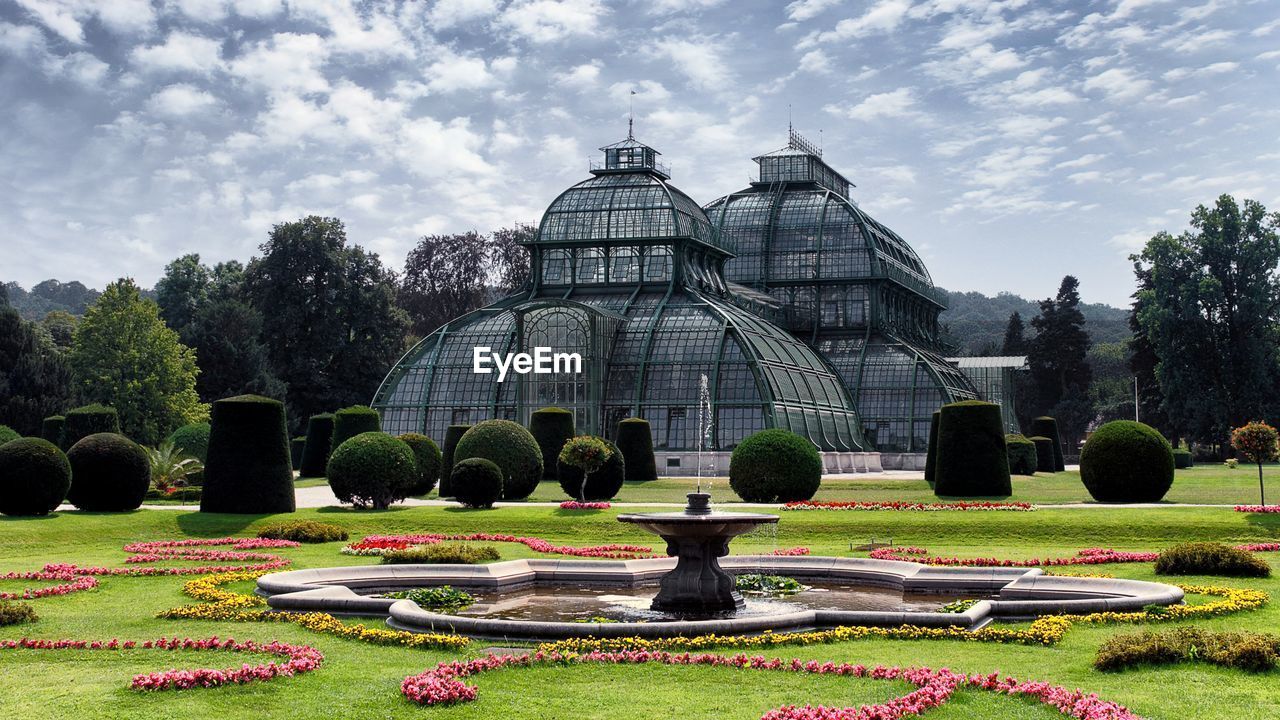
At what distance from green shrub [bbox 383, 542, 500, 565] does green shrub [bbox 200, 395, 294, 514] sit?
10250mm

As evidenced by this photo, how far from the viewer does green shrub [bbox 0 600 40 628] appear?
16375mm

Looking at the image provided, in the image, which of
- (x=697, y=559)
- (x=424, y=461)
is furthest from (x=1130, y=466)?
(x=424, y=461)

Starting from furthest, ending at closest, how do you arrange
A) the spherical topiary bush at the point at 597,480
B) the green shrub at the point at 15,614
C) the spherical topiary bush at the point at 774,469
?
1. the spherical topiary bush at the point at 597,480
2. the spherical topiary bush at the point at 774,469
3. the green shrub at the point at 15,614

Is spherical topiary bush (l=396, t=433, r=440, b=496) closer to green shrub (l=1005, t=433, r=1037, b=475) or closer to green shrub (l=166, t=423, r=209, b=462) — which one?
green shrub (l=166, t=423, r=209, b=462)

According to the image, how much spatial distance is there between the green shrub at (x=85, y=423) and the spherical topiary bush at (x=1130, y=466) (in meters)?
35.0

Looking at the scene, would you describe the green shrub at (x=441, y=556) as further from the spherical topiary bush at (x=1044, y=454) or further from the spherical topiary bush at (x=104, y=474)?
the spherical topiary bush at (x=1044, y=454)

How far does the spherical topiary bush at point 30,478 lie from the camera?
31.2 metres

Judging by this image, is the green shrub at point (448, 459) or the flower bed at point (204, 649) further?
the green shrub at point (448, 459)

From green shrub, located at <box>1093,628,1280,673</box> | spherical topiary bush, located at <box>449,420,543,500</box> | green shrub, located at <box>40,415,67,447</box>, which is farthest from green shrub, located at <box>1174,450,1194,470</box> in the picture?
green shrub, located at <box>1093,628,1280,673</box>

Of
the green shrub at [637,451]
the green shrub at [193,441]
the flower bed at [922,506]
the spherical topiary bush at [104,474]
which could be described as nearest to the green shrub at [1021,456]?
the green shrub at [637,451]

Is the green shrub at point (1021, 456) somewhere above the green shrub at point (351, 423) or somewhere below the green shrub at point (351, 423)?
below

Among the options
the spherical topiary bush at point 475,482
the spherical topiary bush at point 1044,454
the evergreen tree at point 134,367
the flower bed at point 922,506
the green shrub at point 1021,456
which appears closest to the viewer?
the flower bed at point 922,506

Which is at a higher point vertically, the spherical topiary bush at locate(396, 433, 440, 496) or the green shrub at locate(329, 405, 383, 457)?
the green shrub at locate(329, 405, 383, 457)

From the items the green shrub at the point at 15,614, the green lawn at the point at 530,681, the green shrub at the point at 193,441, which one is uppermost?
the green shrub at the point at 193,441
